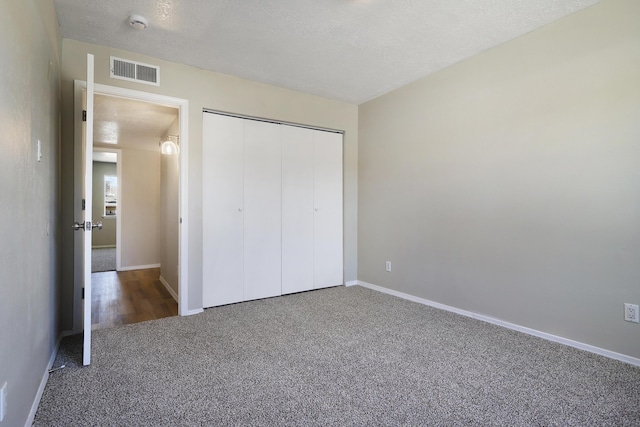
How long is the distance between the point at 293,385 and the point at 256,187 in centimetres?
233

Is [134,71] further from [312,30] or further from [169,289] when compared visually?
[169,289]

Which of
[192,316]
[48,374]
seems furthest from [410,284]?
[48,374]

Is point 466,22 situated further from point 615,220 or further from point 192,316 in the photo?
point 192,316

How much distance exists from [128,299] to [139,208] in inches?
108

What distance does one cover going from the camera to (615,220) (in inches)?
89.2

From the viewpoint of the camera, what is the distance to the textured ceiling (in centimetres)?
229

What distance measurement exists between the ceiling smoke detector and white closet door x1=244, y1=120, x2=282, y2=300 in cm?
136

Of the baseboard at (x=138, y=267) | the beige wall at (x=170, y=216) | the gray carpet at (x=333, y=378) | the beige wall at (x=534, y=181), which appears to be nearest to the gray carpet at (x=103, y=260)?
the baseboard at (x=138, y=267)

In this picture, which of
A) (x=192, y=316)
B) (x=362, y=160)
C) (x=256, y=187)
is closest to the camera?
(x=192, y=316)

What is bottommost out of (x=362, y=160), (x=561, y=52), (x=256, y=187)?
(x=256, y=187)

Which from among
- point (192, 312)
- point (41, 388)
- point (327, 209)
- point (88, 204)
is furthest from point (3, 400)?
point (327, 209)

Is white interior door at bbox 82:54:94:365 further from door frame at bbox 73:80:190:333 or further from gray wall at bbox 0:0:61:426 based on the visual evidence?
door frame at bbox 73:80:190:333

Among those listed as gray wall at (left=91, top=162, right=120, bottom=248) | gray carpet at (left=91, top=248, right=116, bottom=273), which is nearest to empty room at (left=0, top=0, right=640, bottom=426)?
gray carpet at (left=91, top=248, right=116, bottom=273)

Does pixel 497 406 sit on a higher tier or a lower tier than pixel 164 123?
lower
